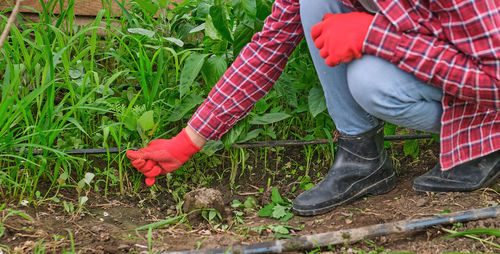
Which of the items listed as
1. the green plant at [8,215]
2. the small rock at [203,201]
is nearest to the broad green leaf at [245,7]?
the small rock at [203,201]

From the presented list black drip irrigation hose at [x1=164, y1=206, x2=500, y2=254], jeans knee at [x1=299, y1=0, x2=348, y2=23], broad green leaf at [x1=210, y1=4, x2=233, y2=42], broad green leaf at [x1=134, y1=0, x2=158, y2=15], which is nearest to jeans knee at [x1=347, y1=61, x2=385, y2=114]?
jeans knee at [x1=299, y1=0, x2=348, y2=23]

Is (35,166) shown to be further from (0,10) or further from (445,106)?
(445,106)

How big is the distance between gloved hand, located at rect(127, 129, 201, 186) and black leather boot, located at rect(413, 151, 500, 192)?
2.33 ft

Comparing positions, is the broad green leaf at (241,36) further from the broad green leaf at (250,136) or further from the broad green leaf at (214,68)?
the broad green leaf at (250,136)

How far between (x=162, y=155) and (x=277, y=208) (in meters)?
0.38

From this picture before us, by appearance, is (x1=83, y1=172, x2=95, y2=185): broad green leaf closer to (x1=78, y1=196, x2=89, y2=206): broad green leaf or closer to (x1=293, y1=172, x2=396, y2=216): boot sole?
(x1=78, y1=196, x2=89, y2=206): broad green leaf

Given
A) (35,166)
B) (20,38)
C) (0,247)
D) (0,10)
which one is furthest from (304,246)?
(0,10)

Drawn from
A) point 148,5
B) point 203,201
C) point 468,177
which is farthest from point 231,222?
point 148,5

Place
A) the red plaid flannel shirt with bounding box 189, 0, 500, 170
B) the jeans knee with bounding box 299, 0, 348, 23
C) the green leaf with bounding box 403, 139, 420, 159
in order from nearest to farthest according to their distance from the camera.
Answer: the red plaid flannel shirt with bounding box 189, 0, 500, 170, the jeans knee with bounding box 299, 0, 348, 23, the green leaf with bounding box 403, 139, 420, 159

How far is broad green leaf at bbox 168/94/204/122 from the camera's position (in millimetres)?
1695

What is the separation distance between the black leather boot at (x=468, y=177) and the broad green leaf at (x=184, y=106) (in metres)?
0.74

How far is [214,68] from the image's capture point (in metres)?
1.66

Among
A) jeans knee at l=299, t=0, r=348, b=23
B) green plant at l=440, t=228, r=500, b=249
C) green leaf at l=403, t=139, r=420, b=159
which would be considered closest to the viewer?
green plant at l=440, t=228, r=500, b=249

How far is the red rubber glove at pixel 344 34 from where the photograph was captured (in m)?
1.23
